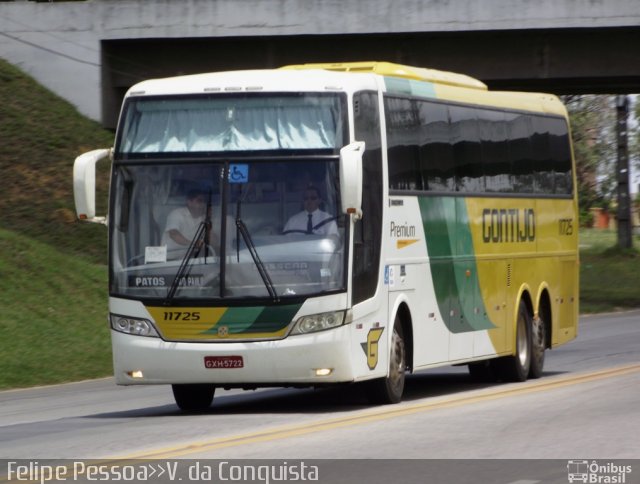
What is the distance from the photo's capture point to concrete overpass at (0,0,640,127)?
1350 inches

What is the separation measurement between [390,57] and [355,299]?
22.0 metres

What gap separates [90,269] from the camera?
28812 millimetres

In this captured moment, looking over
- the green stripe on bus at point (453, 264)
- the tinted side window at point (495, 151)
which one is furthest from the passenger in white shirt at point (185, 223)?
the tinted side window at point (495, 151)

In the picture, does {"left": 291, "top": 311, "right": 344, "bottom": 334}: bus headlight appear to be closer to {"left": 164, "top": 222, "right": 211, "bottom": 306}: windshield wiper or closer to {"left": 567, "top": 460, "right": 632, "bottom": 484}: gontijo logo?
{"left": 164, "top": 222, "right": 211, "bottom": 306}: windshield wiper

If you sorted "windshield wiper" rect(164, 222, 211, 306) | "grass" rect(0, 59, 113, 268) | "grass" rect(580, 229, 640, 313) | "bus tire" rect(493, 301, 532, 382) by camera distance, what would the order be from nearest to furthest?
"windshield wiper" rect(164, 222, 211, 306) → "bus tire" rect(493, 301, 532, 382) → "grass" rect(0, 59, 113, 268) → "grass" rect(580, 229, 640, 313)

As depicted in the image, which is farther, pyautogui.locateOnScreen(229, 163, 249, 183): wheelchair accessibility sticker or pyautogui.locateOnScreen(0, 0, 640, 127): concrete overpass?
pyautogui.locateOnScreen(0, 0, 640, 127): concrete overpass

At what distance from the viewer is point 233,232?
14.3m

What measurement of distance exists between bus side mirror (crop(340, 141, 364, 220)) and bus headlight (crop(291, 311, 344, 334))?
102 cm

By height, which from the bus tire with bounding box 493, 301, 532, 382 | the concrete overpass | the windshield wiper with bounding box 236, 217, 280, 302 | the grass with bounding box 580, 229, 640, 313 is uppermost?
the concrete overpass

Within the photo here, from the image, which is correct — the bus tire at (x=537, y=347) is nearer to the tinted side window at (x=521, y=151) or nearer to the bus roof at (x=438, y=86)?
the tinted side window at (x=521, y=151)

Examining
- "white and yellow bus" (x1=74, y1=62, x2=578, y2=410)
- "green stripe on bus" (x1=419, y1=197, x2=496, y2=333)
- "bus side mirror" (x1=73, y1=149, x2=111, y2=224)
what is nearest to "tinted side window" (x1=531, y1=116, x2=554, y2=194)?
"green stripe on bus" (x1=419, y1=197, x2=496, y2=333)

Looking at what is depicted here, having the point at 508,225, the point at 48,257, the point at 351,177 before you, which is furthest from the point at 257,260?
the point at 48,257

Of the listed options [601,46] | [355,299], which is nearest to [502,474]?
[355,299]

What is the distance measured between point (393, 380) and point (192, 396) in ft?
6.79
